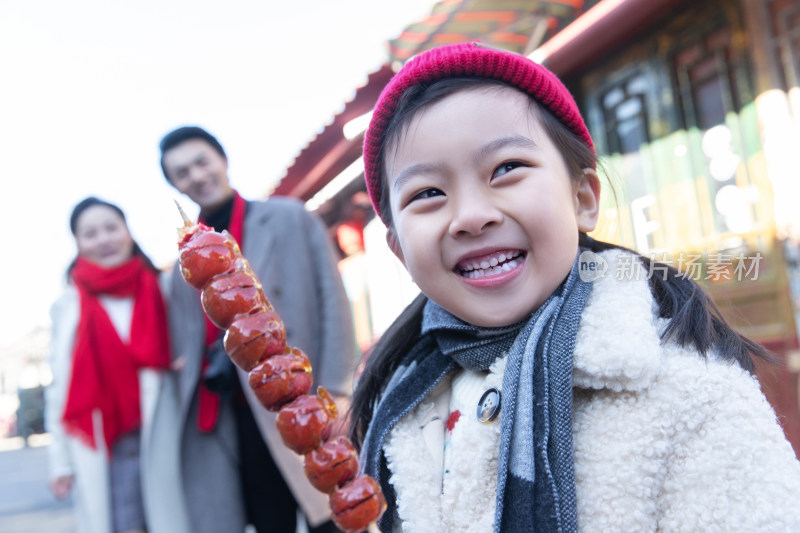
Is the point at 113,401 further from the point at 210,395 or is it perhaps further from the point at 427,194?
the point at 427,194

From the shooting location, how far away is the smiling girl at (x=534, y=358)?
1.03 meters

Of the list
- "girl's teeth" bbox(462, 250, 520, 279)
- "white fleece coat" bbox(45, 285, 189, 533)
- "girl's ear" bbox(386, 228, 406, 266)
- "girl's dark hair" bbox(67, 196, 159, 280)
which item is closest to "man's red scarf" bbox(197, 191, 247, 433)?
"white fleece coat" bbox(45, 285, 189, 533)

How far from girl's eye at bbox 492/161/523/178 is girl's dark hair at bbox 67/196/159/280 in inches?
118

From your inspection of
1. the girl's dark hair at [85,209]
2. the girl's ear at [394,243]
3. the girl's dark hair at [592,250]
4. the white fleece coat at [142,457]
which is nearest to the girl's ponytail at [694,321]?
the girl's dark hair at [592,250]

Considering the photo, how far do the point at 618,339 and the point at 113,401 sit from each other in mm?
3079

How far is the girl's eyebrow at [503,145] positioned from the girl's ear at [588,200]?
0.72ft

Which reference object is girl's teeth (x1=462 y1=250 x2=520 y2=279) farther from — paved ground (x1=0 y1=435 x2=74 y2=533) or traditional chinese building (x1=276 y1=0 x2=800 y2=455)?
paved ground (x1=0 y1=435 x2=74 y2=533)

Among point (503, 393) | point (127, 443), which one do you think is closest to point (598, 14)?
point (503, 393)

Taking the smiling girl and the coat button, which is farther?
the coat button

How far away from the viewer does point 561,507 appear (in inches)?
40.4

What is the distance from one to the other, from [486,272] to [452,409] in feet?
1.09

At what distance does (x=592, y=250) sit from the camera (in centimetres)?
152

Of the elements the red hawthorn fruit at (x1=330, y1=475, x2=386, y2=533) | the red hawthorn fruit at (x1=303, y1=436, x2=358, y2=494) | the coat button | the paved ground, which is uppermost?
the coat button

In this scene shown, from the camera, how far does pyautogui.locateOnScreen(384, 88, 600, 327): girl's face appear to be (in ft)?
4.01
